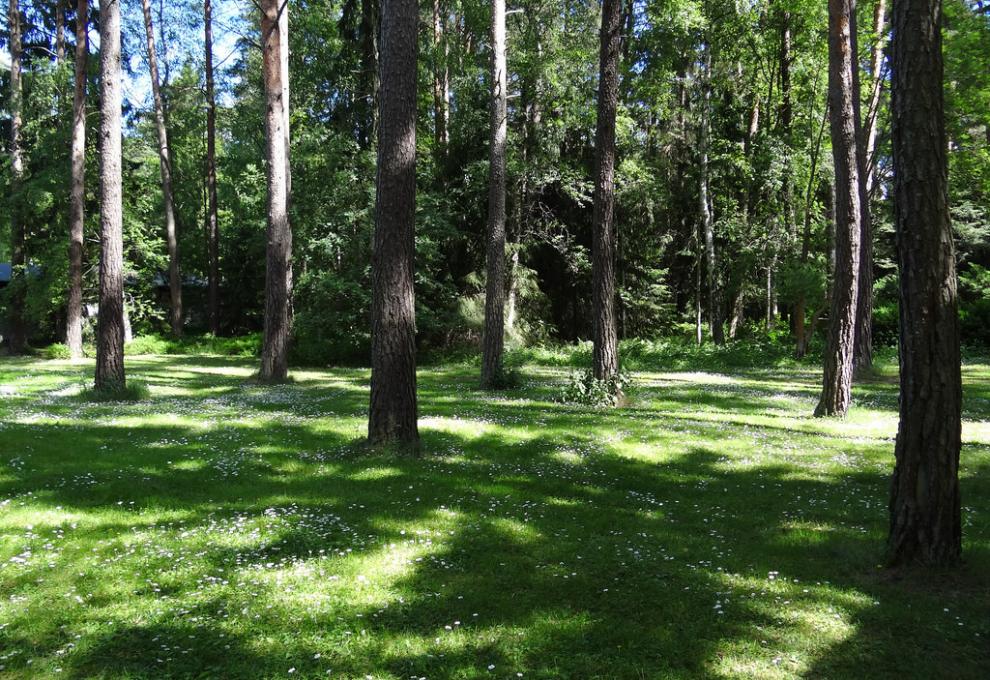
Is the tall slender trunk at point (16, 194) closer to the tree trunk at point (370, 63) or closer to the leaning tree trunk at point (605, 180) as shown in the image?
the tree trunk at point (370, 63)

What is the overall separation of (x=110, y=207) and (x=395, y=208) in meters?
8.04

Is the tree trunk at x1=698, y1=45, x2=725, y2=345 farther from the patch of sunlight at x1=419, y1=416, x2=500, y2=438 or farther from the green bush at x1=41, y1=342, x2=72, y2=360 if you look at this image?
the green bush at x1=41, y1=342, x2=72, y2=360

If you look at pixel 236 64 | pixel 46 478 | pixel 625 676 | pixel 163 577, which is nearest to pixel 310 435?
A: pixel 46 478

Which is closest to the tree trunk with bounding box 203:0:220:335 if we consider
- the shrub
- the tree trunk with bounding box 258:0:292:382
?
the tree trunk with bounding box 258:0:292:382

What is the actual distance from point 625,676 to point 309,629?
1821 millimetres

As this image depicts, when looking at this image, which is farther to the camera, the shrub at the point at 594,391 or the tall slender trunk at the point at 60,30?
the tall slender trunk at the point at 60,30

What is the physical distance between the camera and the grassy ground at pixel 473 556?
3674mm

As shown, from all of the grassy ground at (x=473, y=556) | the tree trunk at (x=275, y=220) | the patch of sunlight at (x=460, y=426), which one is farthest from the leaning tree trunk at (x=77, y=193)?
the patch of sunlight at (x=460, y=426)

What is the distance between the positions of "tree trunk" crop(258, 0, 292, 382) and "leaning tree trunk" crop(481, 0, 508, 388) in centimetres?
510

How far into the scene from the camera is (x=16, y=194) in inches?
1056

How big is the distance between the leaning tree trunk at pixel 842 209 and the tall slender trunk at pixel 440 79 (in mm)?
17346

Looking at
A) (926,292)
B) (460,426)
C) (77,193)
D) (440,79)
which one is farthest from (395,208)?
(77,193)

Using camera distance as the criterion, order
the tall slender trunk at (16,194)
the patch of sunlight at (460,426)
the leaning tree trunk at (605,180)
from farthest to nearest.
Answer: the tall slender trunk at (16,194)
the leaning tree trunk at (605,180)
the patch of sunlight at (460,426)

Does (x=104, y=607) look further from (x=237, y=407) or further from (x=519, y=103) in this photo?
(x=519, y=103)
